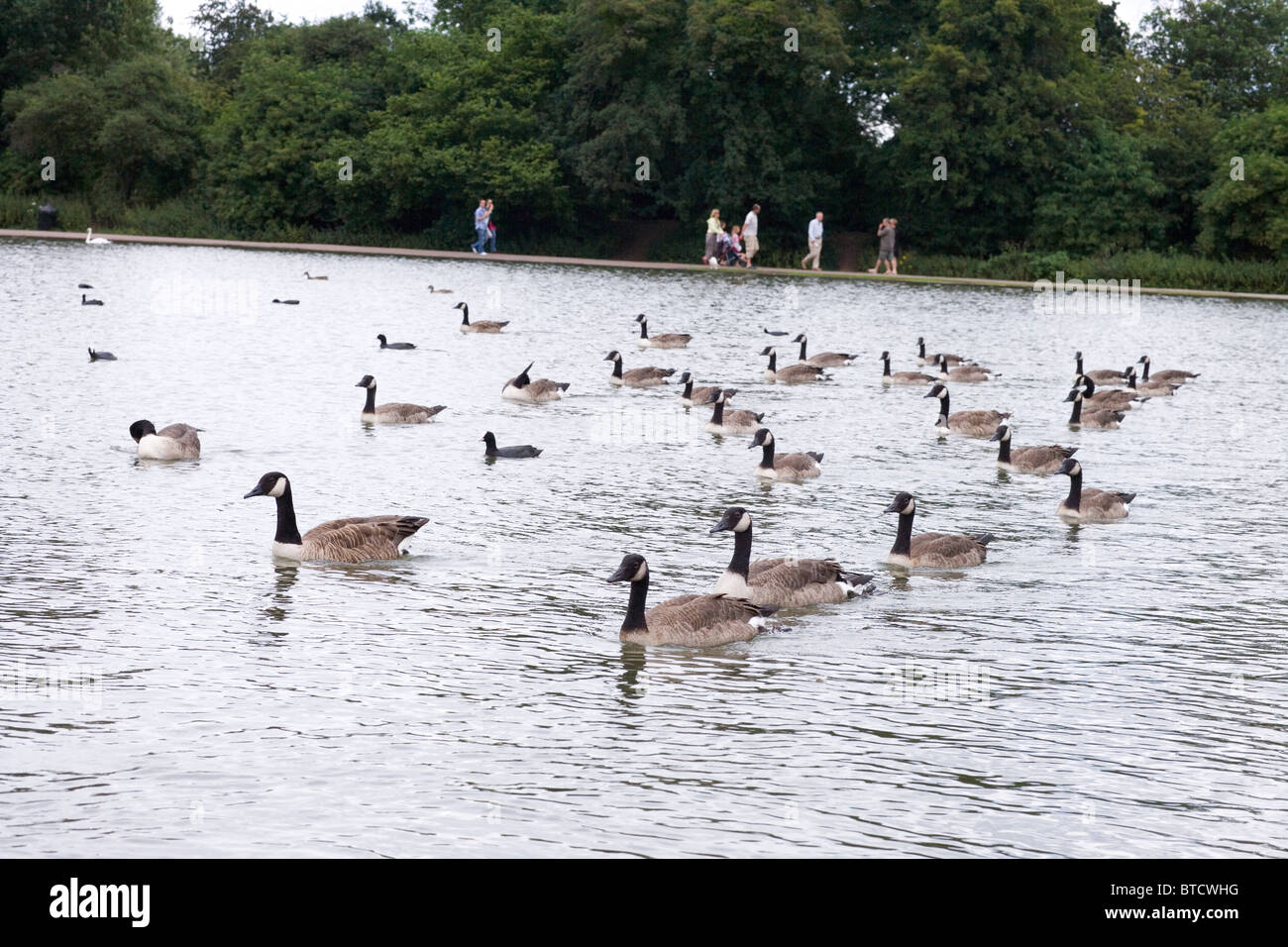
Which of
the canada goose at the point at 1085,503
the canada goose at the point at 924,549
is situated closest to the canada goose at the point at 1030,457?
the canada goose at the point at 1085,503

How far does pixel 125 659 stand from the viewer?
970 centimetres

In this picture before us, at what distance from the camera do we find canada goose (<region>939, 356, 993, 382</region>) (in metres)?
27.1

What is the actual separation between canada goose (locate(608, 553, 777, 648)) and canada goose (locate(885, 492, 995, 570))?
8.66 feet

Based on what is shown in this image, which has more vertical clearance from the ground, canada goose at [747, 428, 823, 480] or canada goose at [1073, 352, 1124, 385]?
canada goose at [1073, 352, 1124, 385]

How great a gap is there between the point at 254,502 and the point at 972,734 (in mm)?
7882

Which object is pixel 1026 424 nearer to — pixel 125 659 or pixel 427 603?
pixel 427 603

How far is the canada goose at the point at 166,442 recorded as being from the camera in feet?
53.8

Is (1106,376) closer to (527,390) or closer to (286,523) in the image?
(527,390)

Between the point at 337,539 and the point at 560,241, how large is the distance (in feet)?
171

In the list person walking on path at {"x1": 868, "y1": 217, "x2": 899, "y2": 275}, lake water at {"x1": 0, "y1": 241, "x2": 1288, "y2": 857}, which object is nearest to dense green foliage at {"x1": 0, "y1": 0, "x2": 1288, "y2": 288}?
person walking on path at {"x1": 868, "y1": 217, "x2": 899, "y2": 275}

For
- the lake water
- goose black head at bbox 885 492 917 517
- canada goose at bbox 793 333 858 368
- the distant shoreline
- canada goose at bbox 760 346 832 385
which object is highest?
the distant shoreline

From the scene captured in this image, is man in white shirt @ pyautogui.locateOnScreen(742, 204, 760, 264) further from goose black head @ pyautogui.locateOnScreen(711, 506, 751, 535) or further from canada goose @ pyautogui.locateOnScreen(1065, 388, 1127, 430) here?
goose black head @ pyautogui.locateOnScreen(711, 506, 751, 535)

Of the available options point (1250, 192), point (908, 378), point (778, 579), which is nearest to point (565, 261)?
point (1250, 192)

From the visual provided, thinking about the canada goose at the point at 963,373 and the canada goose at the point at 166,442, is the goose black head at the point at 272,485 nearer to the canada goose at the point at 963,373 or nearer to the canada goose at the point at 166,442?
the canada goose at the point at 166,442
